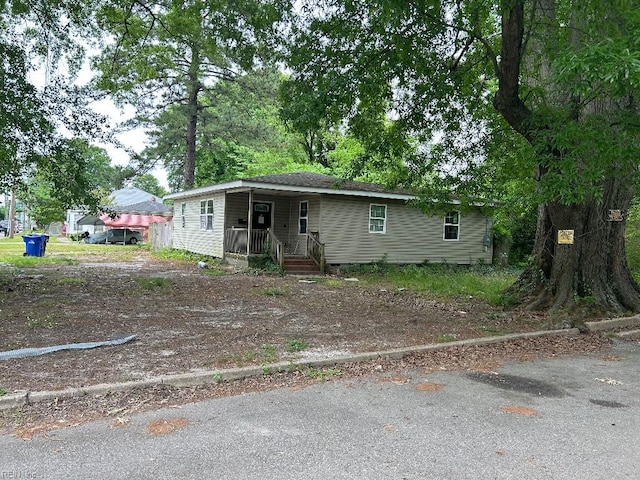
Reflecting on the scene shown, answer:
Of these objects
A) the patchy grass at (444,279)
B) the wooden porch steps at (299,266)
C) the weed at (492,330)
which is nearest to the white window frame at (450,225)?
the patchy grass at (444,279)

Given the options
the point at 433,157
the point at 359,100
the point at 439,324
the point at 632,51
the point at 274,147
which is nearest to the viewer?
the point at 632,51

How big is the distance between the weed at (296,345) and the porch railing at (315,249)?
9.21 meters

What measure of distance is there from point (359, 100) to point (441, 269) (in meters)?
10.1

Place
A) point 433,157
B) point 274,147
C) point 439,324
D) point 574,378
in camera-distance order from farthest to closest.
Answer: point 274,147 → point 433,157 → point 439,324 → point 574,378

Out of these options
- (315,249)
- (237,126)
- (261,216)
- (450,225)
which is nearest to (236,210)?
(261,216)

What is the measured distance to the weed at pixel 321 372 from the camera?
4.72 metres

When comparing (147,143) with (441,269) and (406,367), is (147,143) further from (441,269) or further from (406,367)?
(406,367)

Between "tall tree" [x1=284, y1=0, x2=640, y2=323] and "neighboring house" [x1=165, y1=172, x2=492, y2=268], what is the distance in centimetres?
602

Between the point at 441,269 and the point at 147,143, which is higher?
the point at 147,143

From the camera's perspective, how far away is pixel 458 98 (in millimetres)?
9078

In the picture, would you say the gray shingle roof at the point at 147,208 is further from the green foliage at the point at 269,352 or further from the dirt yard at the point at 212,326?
the green foliage at the point at 269,352

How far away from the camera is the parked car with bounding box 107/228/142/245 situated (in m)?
30.6

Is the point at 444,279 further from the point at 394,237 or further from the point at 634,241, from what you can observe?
the point at 634,241

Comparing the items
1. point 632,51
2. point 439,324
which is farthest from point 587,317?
point 632,51
